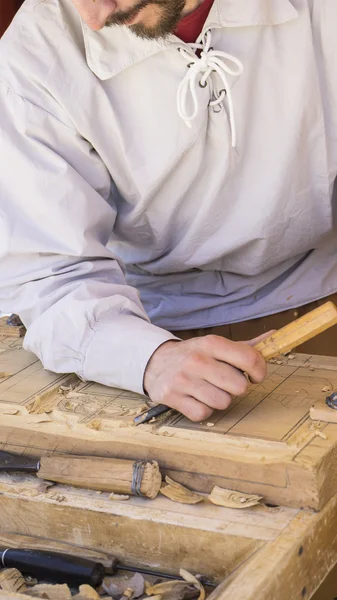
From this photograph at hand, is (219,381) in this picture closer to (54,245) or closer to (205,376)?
(205,376)

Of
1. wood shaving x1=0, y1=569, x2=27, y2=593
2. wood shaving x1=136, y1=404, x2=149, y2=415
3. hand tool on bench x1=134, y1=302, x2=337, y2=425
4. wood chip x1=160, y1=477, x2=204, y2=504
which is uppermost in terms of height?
hand tool on bench x1=134, y1=302, x2=337, y2=425

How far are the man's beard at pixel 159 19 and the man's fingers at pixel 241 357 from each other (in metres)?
0.60

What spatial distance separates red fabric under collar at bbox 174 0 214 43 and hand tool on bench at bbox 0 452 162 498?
838 mm

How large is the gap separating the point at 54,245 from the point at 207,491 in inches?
22.9

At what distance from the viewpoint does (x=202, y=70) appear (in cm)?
150

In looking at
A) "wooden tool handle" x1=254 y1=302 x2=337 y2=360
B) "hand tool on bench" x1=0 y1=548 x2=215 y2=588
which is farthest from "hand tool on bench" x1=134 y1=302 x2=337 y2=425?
"hand tool on bench" x1=0 y1=548 x2=215 y2=588

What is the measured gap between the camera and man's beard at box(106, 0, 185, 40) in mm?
1406

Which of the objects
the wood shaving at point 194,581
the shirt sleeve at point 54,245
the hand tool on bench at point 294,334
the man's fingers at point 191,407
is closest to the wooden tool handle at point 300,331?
the hand tool on bench at point 294,334

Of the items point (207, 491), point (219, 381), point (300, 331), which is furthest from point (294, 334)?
point (207, 491)

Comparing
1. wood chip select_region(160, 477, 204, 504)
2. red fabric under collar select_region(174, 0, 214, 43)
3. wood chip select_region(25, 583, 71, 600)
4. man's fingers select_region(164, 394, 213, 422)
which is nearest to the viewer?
wood chip select_region(25, 583, 71, 600)

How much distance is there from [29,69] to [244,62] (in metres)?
0.41

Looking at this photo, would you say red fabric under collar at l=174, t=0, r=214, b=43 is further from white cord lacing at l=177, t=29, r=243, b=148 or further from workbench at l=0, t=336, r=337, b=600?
workbench at l=0, t=336, r=337, b=600

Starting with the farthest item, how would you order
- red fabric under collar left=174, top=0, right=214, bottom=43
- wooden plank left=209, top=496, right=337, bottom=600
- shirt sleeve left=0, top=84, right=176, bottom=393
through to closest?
red fabric under collar left=174, top=0, right=214, bottom=43 < shirt sleeve left=0, top=84, right=176, bottom=393 < wooden plank left=209, top=496, right=337, bottom=600

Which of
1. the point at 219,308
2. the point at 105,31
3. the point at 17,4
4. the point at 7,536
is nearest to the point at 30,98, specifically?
the point at 105,31
